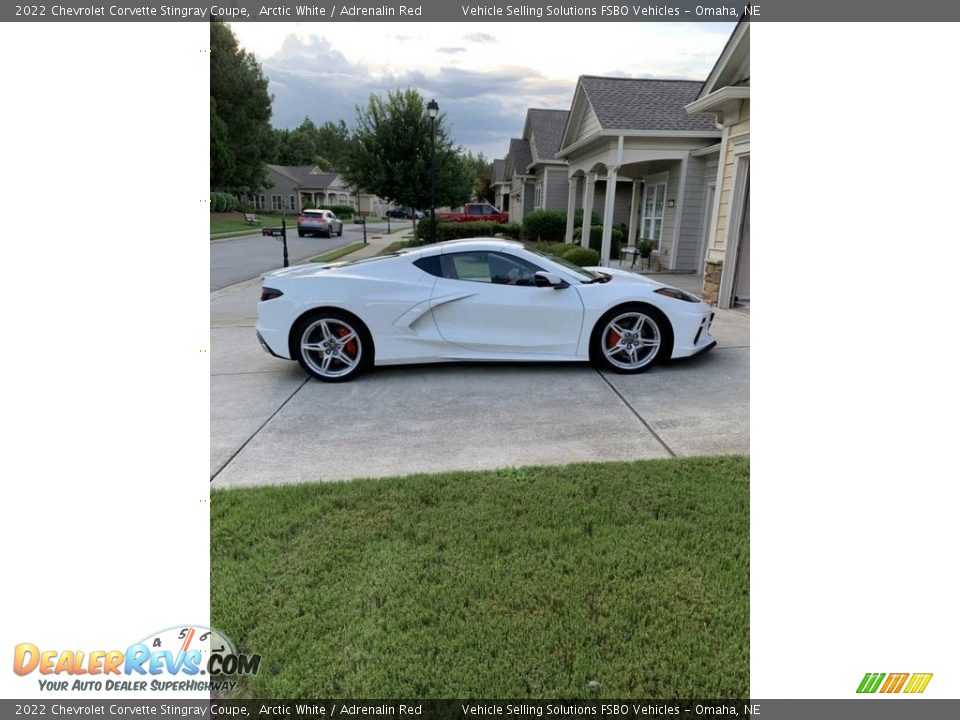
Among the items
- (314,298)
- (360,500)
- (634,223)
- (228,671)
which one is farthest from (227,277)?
(228,671)

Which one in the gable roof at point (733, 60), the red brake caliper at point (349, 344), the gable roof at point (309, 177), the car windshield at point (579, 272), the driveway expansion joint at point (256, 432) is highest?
the gable roof at point (309, 177)

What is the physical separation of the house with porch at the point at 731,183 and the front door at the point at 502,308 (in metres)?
4.29

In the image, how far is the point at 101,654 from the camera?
1.50 m

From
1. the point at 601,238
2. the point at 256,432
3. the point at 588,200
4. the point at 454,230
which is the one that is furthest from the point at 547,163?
the point at 256,432

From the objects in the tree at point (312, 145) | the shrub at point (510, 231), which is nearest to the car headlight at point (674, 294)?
the shrub at point (510, 231)

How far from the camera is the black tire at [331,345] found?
5.05m

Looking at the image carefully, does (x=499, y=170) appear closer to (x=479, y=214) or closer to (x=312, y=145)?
(x=479, y=214)

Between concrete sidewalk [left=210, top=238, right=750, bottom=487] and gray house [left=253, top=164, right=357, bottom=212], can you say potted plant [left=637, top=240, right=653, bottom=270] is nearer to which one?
concrete sidewalk [left=210, top=238, right=750, bottom=487]

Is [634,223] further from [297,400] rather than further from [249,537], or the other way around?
[249,537]

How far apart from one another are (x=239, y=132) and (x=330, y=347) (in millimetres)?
38302

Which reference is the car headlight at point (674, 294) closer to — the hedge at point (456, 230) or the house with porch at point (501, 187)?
the hedge at point (456, 230)

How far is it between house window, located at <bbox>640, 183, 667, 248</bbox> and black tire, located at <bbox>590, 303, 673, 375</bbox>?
997cm
